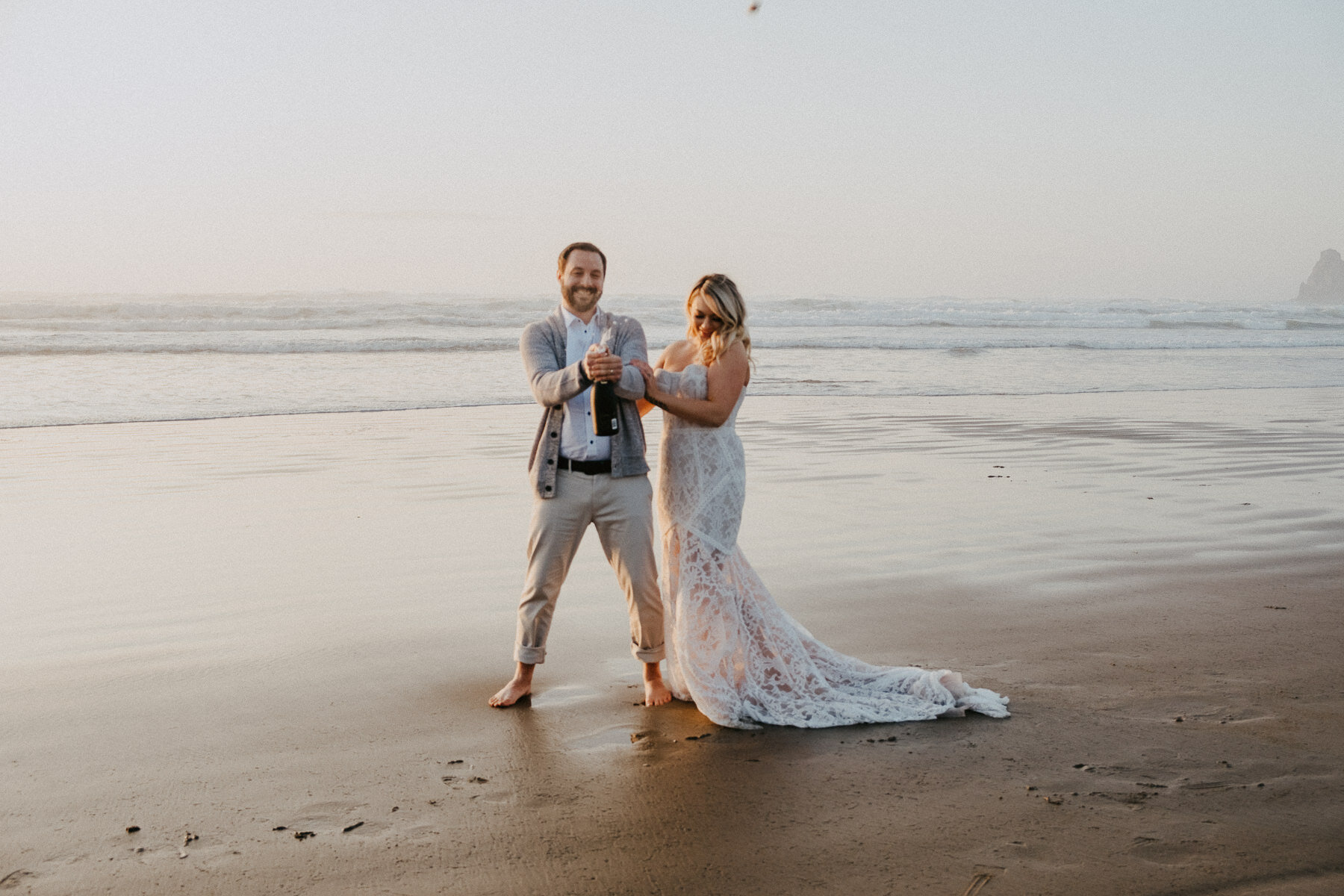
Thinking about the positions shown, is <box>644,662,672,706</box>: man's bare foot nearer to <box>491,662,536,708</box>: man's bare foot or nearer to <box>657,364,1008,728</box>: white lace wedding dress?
<box>657,364,1008,728</box>: white lace wedding dress

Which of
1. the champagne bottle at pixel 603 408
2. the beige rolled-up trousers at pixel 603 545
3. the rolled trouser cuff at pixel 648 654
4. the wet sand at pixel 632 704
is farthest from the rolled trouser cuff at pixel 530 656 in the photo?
the champagne bottle at pixel 603 408

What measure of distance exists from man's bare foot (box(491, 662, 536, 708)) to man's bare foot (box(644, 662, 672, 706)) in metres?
0.44

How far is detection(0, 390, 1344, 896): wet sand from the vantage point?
108 inches

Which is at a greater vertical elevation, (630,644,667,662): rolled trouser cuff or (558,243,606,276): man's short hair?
A: (558,243,606,276): man's short hair

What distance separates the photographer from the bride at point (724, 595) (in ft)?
12.6

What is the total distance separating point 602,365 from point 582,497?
58cm

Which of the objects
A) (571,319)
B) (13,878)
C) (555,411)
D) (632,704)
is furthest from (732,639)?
(13,878)

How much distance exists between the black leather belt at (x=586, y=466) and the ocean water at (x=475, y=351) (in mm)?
10530

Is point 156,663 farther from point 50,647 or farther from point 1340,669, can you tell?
point 1340,669

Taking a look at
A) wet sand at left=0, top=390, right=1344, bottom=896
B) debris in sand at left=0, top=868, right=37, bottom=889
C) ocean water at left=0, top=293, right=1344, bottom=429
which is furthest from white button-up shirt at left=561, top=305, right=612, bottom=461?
ocean water at left=0, top=293, right=1344, bottom=429

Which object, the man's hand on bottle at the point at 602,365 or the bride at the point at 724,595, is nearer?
the man's hand on bottle at the point at 602,365

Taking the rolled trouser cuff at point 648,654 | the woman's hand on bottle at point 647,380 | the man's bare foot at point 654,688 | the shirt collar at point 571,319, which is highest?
the shirt collar at point 571,319

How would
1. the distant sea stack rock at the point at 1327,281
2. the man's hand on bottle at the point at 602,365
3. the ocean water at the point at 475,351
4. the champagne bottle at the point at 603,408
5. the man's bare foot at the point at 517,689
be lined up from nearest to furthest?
the man's hand on bottle at the point at 602,365 < the champagne bottle at the point at 603,408 < the man's bare foot at the point at 517,689 < the ocean water at the point at 475,351 < the distant sea stack rock at the point at 1327,281

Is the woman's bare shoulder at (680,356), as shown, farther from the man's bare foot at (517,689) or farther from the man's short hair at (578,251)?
the man's bare foot at (517,689)
